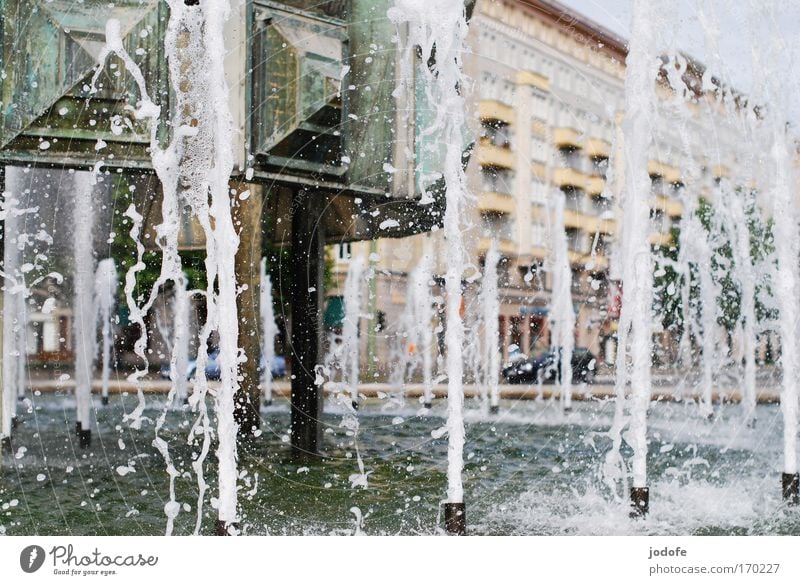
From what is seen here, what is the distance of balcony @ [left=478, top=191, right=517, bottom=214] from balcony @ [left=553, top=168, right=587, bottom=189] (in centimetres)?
22

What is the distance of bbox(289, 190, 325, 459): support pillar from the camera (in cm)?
397

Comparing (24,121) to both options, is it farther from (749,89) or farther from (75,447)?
(749,89)

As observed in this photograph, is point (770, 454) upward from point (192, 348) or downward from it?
downward

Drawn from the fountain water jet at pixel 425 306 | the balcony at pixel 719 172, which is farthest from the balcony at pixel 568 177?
the balcony at pixel 719 172

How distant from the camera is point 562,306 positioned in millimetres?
5012

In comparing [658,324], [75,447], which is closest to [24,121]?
[75,447]

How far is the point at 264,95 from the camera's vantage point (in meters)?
3.28

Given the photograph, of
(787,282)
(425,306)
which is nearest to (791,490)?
(787,282)

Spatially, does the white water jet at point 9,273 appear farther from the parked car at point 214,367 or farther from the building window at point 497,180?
the building window at point 497,180

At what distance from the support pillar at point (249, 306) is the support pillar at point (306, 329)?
0.35 m

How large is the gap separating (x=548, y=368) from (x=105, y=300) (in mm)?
2690

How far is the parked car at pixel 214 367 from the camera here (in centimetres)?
335

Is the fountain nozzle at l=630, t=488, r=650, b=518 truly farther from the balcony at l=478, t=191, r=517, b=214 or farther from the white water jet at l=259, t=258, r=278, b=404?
the white water jet at l=259, t=258, r=278, b=404
